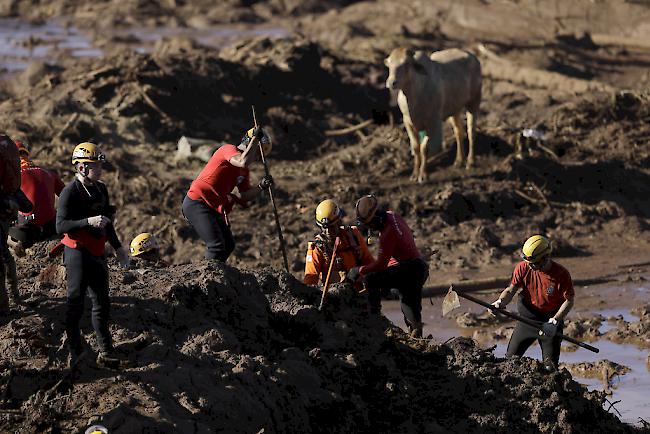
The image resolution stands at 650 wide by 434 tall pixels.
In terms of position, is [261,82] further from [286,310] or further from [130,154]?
[286,310]

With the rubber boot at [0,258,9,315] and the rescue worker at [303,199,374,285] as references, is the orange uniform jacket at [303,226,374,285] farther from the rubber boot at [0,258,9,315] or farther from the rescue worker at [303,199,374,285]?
the rubber boot at [0,258,9,315]

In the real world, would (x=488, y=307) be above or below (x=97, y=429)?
below

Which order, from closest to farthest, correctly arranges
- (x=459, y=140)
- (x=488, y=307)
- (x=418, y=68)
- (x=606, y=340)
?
(x=488, y=307) → (x=606, y=340) → (x=418, y=68) → (x=459, y=140)

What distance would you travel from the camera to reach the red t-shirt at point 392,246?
12344 mm

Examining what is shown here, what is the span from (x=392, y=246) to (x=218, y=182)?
1.86 m

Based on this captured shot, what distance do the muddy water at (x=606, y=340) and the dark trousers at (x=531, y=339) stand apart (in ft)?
3.47

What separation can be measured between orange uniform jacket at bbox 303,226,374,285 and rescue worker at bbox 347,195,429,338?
0.27 meters

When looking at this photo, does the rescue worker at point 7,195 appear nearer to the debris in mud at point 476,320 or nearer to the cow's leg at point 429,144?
the debris in mud at point 476,320

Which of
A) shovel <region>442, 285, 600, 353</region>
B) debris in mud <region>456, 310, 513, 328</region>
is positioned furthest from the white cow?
shovel <region>442, 285, 600, 353</region>

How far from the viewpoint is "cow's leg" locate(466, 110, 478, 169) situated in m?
22.0

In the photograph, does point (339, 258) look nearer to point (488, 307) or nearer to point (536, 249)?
point (488, 307)

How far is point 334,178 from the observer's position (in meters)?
22.0

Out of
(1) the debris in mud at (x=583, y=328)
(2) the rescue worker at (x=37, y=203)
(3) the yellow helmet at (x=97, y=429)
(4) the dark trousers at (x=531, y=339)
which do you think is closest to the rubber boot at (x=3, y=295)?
(3) the yellow helmet at (x=97, y=429)

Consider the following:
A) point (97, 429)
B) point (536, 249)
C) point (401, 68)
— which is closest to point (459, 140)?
point (401, 68)
